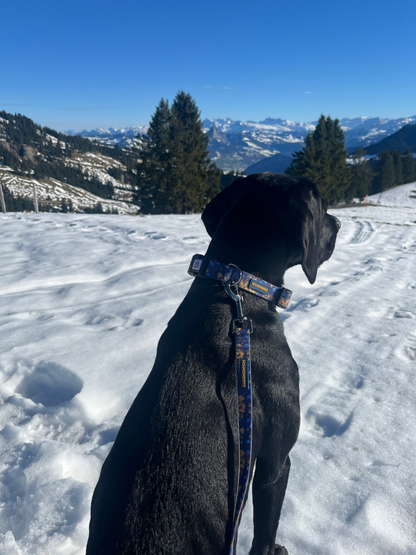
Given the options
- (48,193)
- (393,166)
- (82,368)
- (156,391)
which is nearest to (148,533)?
(156,391)

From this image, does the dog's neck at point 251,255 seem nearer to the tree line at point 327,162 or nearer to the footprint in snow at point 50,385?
the footprint in snow at point 50,385

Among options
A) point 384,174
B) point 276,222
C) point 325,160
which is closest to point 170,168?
point 325,160

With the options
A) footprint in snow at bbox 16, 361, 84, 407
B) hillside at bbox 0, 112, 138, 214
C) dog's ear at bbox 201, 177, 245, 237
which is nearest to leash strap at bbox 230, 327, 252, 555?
dog's ear at bbox 201, 177, 245, 237

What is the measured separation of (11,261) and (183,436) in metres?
6.50

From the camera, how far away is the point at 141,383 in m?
3.12

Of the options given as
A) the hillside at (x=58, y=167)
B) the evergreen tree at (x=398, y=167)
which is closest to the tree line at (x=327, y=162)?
the evergreen tree at (x=398, y=167)

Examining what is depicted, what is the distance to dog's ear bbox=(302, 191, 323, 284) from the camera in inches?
76.7

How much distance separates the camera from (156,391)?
58.7 inches

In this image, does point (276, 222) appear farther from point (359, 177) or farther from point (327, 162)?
point (359, 177)

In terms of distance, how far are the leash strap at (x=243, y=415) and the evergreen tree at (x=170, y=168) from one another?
3260cm

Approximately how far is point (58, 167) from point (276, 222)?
187424 millimetres

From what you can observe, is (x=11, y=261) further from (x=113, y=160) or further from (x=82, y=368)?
(x=113, y=160)

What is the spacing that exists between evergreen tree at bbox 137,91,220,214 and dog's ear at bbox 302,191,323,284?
31927mm

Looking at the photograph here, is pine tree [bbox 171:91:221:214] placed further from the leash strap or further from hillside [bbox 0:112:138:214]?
hillside [bbox 0:112:138:214]
